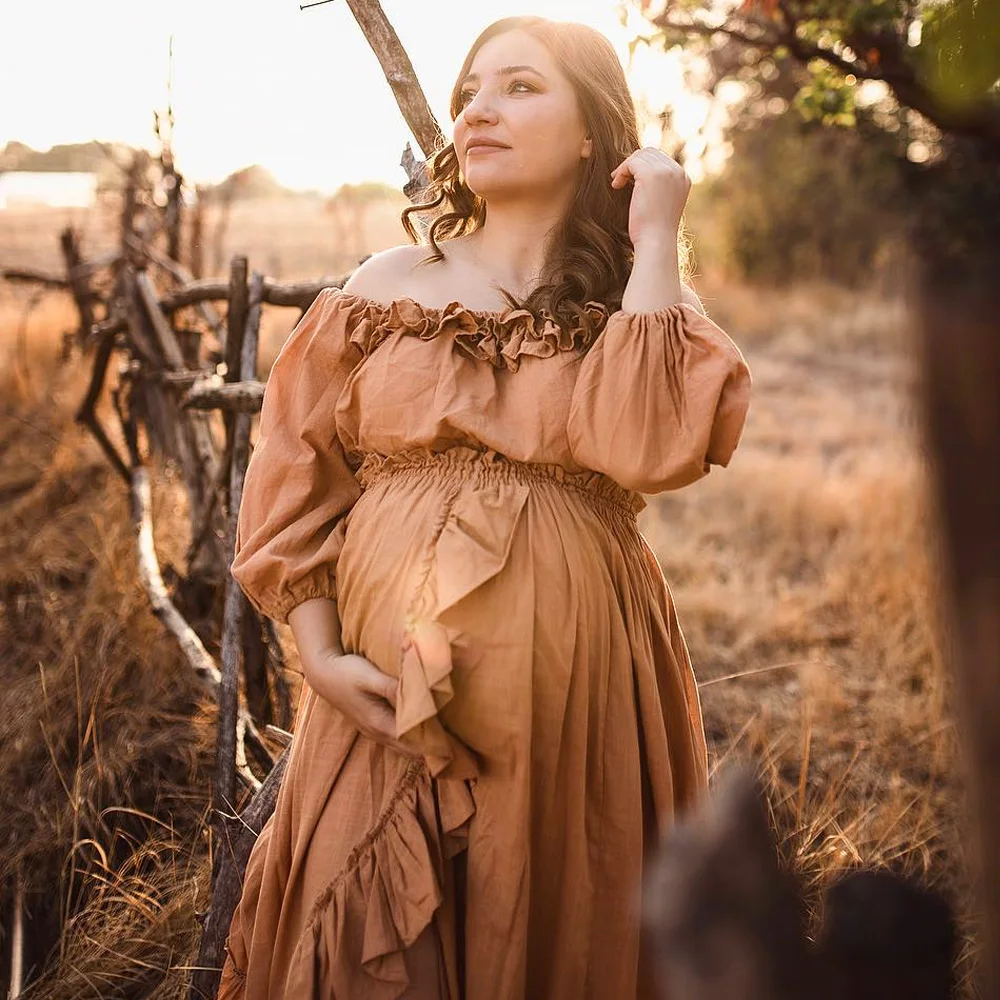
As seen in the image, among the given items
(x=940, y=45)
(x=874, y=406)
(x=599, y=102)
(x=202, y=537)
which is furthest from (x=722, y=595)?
(x=874, y=406)

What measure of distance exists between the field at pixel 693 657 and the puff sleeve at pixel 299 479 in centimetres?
108

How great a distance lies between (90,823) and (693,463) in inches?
91.1

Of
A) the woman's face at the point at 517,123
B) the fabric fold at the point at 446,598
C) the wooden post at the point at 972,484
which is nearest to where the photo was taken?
the wooden post at the point at 972,484

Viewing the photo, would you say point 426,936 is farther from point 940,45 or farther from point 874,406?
point 874,406

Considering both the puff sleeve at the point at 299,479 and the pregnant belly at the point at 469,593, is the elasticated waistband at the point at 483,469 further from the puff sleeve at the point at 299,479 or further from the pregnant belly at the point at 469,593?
the puff sleeve at the point at 299,479

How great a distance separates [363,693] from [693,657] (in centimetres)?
357

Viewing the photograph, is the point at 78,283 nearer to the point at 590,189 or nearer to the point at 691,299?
the point at 590,189

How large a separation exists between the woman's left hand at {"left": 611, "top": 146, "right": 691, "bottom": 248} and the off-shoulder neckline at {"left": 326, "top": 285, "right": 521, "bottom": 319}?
27 cm

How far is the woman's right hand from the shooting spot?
170 centimetres

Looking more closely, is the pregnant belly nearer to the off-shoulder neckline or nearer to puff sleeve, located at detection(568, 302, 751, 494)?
puff sleeve, located at detection(568, 302, 751, 494)

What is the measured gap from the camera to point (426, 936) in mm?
1677

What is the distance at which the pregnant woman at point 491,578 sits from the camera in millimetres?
1667

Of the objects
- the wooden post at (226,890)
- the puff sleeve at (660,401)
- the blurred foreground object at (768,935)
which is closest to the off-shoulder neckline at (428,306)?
the puff sleeve at (660,401)

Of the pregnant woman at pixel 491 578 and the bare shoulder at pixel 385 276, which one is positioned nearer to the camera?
the pregnant woman at pixel 491 578
